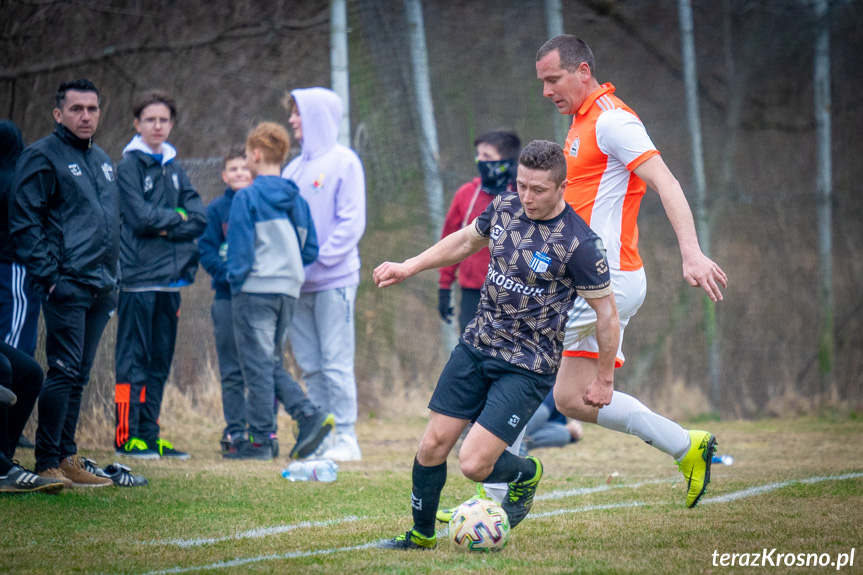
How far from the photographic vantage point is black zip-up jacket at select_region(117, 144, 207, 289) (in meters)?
6.33

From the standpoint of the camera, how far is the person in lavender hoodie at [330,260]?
6.81m

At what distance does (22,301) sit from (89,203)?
953mm

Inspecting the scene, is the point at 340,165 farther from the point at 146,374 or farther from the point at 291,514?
the point at 291,514

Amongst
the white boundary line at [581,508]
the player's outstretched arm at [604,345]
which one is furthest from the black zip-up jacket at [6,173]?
the player's outstretched arm at [604,345]

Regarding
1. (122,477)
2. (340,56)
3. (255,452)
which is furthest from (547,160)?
(340,56)

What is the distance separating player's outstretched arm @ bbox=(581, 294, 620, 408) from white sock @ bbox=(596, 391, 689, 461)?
20.4 inches

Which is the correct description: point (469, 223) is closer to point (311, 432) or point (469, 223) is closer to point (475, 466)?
point (311, 432)

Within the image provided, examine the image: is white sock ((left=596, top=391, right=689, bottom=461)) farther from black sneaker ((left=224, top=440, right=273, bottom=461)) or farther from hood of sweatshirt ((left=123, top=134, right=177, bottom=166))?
hood of sweatshirt ((left=123, top=134, right=177, bottom=166))

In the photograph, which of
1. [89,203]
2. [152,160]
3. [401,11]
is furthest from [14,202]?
[401,11]

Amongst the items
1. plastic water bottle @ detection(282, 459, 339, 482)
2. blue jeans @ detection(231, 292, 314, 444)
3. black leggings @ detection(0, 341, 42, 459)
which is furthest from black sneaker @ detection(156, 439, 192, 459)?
black leggings @ detection(0, 341, 42, 459)

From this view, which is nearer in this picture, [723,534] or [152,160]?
[723,534]

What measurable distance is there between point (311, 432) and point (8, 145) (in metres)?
2.73

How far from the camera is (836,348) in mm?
10742

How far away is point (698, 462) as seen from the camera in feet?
15.4
